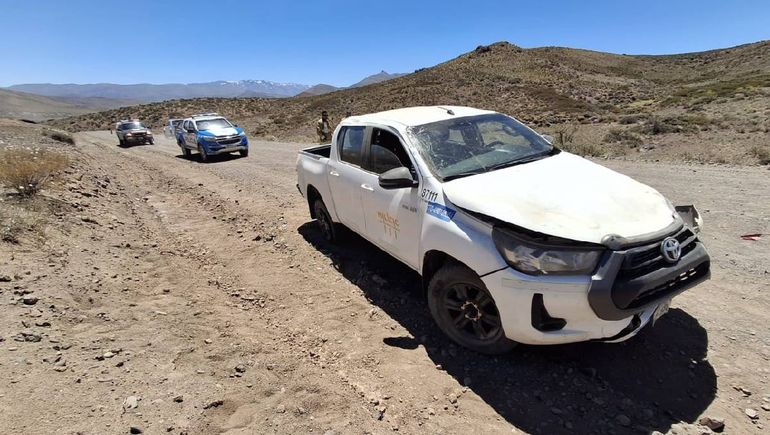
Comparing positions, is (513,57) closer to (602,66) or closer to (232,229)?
(602,66)

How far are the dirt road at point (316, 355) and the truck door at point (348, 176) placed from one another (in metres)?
0.69

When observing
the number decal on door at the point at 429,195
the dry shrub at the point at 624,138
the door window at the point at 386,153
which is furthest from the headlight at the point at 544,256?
the dry shrub at the point at 624,138

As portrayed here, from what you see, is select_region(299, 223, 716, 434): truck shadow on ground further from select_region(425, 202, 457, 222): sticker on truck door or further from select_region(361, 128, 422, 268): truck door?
select_region(425, 202, 457, 222): sticker on truck door

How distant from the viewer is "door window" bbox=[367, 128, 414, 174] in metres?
4.24

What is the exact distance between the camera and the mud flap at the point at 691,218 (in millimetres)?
3428

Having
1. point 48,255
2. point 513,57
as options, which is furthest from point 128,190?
point 513,57

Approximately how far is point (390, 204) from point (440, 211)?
2.52 feet

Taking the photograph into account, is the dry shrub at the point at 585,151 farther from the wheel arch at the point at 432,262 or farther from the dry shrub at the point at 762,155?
the wheel arch at the point at 432,262

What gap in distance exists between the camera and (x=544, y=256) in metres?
2.85

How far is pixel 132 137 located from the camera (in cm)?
2681

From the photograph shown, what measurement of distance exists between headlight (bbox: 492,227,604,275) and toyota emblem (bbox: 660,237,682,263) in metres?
0.45

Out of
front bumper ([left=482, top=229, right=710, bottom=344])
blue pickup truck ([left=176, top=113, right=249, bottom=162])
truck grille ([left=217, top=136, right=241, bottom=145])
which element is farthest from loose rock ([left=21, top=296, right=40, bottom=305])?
truck grille ([left=217, top=136, right=241, bottom=145])

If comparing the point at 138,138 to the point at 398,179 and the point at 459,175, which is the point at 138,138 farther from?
the point at 459,175

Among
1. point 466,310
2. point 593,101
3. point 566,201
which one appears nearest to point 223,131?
point 466,310
